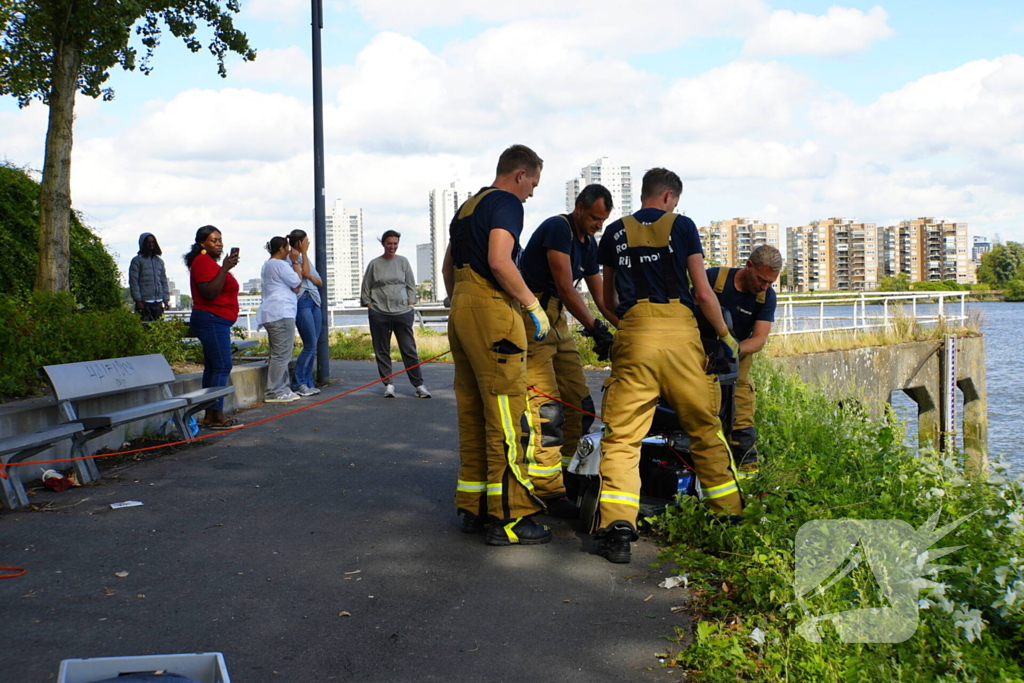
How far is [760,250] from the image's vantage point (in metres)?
6.37

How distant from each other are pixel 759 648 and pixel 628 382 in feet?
5.47

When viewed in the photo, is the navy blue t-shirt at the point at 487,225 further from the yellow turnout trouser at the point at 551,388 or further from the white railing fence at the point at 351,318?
the white railing fence at the point at 351,318

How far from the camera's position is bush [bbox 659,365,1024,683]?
3.31 m

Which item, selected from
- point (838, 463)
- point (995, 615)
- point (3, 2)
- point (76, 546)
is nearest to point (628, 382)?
point (995, 615)

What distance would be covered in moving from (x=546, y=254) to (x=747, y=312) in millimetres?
1910

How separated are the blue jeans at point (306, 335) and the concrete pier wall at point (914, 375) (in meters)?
8.56

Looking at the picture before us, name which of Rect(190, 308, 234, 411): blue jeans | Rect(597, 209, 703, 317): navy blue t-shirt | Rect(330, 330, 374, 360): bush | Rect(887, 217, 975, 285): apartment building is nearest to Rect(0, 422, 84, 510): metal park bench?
Rect(190, 308, 234, 411): blue jeans

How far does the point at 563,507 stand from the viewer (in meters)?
5.76

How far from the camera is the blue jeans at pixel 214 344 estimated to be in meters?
8.44

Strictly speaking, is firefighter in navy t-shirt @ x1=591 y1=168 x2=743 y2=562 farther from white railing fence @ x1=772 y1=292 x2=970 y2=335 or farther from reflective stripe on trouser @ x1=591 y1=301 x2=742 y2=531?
white railing fence @ x1=772 y1=292 x2=970 y2=335

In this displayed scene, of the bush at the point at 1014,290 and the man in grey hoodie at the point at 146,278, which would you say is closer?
the man in grey hoodie at the point at 146,278

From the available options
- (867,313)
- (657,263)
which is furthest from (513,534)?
(867,313)

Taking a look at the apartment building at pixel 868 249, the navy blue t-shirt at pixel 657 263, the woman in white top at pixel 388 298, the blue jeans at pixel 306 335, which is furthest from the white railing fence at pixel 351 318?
the apartment building at pixel 868 249

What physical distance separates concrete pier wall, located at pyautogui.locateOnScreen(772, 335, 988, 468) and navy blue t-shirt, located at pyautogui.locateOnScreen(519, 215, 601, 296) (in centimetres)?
1111
